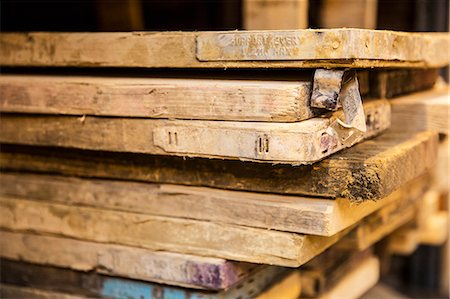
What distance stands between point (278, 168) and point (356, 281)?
775mm

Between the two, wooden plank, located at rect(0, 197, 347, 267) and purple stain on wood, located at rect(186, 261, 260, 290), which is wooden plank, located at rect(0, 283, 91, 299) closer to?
wooden plank, located at rect(0, 197, 347, 267)

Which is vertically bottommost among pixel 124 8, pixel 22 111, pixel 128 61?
pixel 22 111

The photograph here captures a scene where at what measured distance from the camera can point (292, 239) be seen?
1.51 meters

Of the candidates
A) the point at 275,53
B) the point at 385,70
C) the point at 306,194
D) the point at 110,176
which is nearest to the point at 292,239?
the point at 306,194

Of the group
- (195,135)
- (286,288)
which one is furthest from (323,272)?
(195,135)

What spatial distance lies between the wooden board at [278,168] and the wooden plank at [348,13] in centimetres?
81

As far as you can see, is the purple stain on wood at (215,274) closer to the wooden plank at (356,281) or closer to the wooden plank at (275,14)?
the wooden plank at (356,281)

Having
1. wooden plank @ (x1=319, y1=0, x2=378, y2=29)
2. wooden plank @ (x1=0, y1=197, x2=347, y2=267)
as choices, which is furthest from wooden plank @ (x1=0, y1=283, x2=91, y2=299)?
wooden plank @ (x1=319, y1=0, x2=378, y2=29)

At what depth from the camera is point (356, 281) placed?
2145 mm

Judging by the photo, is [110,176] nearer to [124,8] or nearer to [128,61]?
[128,61]

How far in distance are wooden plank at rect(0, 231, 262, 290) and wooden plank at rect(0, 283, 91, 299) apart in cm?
8

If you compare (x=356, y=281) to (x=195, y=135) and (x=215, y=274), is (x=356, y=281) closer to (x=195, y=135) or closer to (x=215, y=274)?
(x=215, y=274)

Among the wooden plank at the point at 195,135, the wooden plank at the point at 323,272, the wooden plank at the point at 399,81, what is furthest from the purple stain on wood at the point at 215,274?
the wooden plank at the point at 399,81

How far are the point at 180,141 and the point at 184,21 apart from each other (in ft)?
6.60
